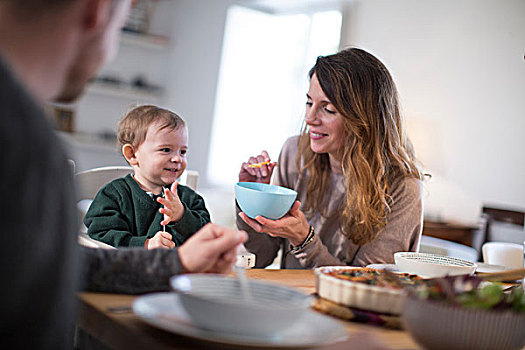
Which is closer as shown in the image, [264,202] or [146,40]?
[264,202]

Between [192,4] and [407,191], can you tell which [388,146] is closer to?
[407,191]

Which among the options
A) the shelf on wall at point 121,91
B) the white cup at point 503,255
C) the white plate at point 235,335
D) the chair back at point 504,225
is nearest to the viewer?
the white plate at point 235,335

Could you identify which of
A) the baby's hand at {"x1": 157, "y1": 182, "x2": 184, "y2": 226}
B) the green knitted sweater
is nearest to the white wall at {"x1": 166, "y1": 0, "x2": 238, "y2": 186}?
the green knitted sweater

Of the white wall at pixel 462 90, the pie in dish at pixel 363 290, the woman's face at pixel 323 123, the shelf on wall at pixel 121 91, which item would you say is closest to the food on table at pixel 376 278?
the pie in dish at pixel 363 290

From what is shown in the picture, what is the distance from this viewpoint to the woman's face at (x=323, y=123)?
203 centimetres

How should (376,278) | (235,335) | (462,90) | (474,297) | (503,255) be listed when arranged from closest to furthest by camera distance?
(235,335)
(474,297)
(376,278)
(503,255)
(462,90)

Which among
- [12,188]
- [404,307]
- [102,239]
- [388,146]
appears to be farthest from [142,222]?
[12,188]

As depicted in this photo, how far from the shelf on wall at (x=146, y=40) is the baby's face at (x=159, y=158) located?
166 inches

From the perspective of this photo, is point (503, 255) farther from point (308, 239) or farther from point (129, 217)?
point (129, 217)

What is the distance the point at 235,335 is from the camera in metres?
0.74

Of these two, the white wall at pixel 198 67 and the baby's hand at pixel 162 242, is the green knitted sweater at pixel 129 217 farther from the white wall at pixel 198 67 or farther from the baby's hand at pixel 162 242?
the white wall at pixel 198 67

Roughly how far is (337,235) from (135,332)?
1.34 metres

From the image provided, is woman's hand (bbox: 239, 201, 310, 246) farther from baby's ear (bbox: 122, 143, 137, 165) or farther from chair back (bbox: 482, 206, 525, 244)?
chair back (bbox: 482, 206, 525, 244)

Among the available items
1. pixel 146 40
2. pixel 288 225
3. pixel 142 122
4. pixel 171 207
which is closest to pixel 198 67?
pixel 146 40
